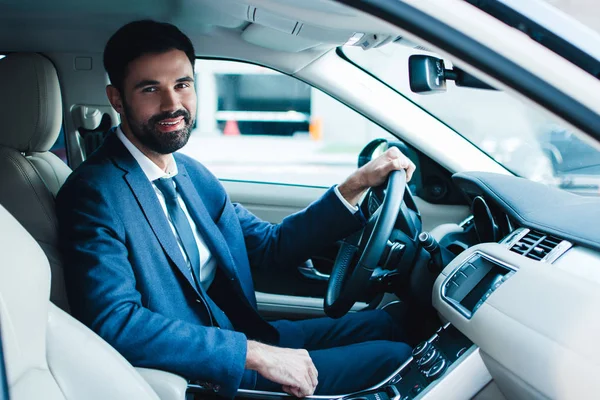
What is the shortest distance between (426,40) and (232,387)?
0.90 meters

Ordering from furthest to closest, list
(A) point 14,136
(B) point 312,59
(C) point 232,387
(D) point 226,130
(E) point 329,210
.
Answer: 1. (D) point 226,130
2. (B) point 312,59
3. (E) point 329,210
4. (A) point 14,136
5. (C) point 232,387

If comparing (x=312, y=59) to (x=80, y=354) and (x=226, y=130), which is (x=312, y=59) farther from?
(x=226, y=130)

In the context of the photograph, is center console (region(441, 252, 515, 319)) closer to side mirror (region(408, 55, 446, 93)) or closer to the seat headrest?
side mirror (region(408, 55, 446, 93))

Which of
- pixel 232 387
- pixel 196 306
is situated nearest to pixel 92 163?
pixel 196 306

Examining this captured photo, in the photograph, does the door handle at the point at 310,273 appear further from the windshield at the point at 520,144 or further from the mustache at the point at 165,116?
the mustache at the point at 165,116

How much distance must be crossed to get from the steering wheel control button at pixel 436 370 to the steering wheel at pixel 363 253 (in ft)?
0.85

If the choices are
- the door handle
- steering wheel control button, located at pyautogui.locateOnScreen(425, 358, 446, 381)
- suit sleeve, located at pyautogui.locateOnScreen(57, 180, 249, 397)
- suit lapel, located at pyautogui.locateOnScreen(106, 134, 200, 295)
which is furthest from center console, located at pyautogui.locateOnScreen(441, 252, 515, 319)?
the door handle

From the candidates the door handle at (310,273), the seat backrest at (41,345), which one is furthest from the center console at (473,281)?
the door handle at (310,273)

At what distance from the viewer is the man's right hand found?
1505mm

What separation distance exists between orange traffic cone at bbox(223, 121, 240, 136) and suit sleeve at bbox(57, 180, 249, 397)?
4.77 m

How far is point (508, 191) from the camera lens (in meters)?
1.79

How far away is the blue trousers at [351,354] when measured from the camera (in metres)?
1.74

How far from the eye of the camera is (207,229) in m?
1.87

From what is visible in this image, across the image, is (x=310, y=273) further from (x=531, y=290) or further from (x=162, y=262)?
(x=531, y=290)
